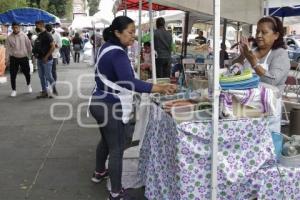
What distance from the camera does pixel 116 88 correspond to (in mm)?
3809

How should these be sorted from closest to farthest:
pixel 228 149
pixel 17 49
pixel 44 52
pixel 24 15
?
pixel 228 149 → pixel 44 52 → pixel 17 49 → pixel 24 15

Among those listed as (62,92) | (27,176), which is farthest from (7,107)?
(27,176)

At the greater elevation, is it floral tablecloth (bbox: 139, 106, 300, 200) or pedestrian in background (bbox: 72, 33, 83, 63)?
pedestrian in background (bbox: 72, 33, 83, 63)

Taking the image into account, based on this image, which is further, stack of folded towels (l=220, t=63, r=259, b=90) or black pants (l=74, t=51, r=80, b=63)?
black pants (l=74, t=51, r=80, b=63)

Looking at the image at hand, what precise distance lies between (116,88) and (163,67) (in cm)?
668

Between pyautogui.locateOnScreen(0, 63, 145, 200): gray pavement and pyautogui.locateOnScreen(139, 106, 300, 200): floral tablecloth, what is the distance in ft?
3.94

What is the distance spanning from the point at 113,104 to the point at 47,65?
656cm

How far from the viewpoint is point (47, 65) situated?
32.9ft

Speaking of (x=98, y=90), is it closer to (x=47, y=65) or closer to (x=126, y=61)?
(x=126, y=61)

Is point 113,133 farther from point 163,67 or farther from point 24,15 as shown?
point 24,15

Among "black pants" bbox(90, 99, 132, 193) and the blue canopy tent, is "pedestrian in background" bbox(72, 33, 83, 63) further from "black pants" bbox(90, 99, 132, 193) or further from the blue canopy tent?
"black pants" bbox(90, 99, 132, 193)

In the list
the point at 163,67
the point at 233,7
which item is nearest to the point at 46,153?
the point at 233,7

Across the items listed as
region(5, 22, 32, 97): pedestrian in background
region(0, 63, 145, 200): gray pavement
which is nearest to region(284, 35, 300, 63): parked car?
region(5, 22, 32, 97): pedestrian in background

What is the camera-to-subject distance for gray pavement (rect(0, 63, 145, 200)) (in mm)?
4539
